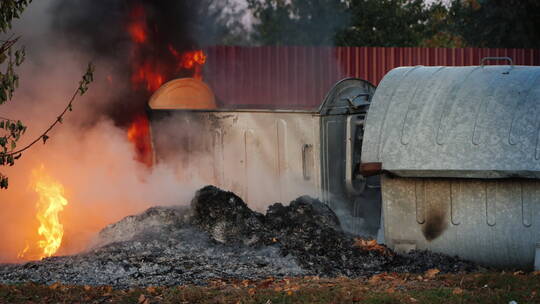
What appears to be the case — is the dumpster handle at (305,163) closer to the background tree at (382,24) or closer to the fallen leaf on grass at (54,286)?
the fallen leaf on grass at (54,286)

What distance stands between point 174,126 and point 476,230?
4809 mm

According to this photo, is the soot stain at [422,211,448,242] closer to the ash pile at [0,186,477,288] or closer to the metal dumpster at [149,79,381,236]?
the ash pile at [0,186,477,288]

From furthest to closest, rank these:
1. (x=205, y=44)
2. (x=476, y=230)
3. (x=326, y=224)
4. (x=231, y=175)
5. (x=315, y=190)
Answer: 1. (x=205, y=44)
2. (x=231, y=175)
3. (x=315, y=190)
4. (x=326, y=224)
5. (x=476, y=230)

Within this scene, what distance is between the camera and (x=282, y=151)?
10.1m

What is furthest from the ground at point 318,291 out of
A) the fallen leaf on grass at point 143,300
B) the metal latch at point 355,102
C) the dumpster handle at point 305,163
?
the metal latch at point 355,102

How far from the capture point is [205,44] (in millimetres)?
14797

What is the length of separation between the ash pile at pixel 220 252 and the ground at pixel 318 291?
1.84 feet

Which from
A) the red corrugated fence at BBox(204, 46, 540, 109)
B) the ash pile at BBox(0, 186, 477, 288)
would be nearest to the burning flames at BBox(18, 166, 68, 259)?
the ash pile at BBox(0, 186, 477, 288)

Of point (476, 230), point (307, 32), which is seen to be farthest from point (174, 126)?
point (307, 32)

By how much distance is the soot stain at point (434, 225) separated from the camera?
25.7 ft

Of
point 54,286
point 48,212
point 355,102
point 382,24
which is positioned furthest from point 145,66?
point 382,24

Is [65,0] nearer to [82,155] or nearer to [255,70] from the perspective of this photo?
[82,155]

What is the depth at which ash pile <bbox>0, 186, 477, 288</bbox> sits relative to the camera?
24.2ft

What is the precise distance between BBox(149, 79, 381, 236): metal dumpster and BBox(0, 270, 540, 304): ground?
306 centimetres
